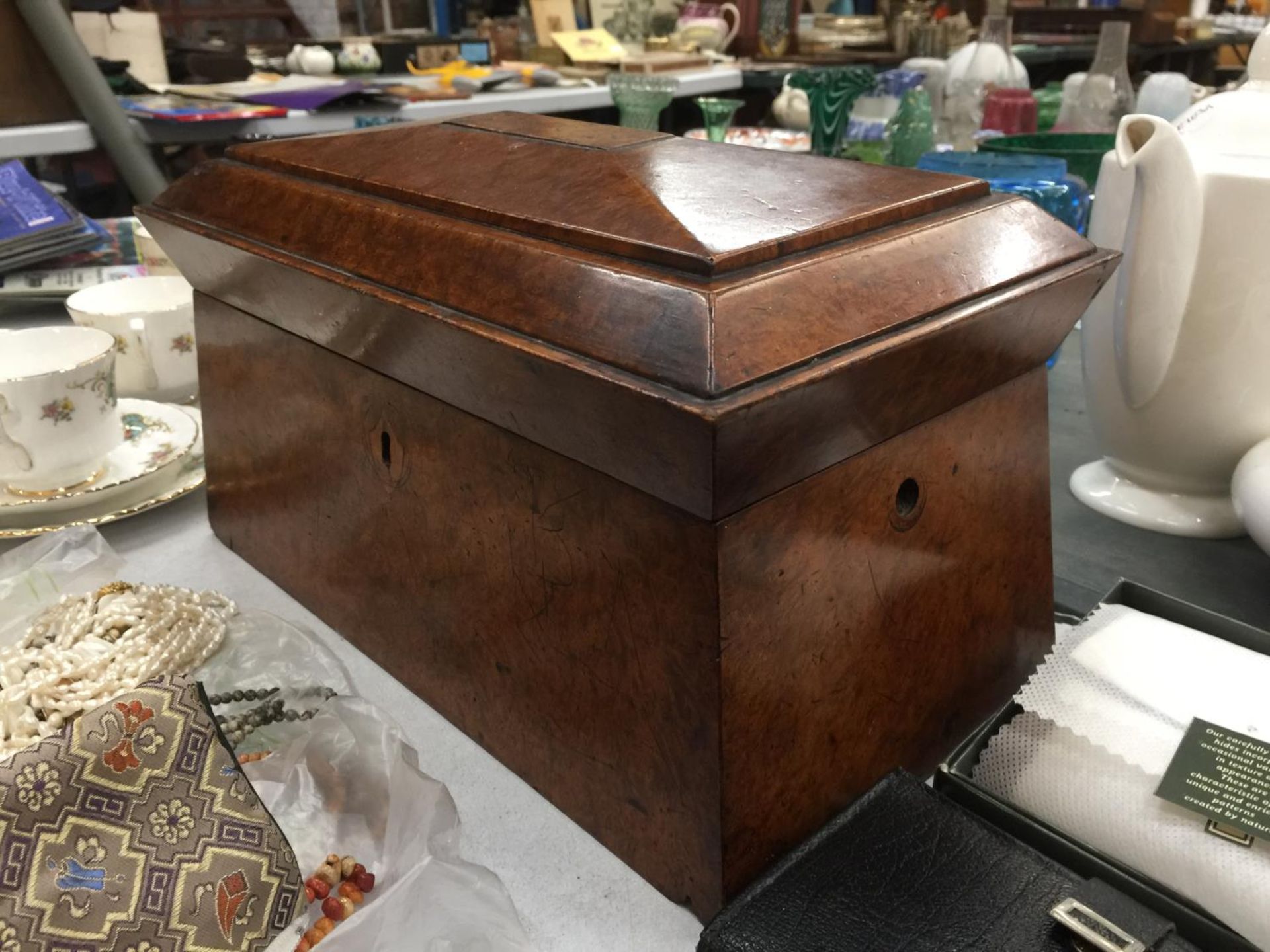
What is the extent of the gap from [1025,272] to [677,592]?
8.7 inches

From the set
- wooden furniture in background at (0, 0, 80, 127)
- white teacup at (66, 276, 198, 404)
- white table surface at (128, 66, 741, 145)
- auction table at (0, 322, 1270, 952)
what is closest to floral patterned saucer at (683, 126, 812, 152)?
white table surface at (128, 66, 741, 145)

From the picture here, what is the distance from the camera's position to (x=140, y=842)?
427 mm

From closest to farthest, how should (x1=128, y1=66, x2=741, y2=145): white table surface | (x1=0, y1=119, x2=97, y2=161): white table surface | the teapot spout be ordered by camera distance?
Answer: the teapot spout
(x1=0, y1=119, x2=97, y2=161): white table surface
(x1=128, y1=66, x2=741, y2=145): white table surface

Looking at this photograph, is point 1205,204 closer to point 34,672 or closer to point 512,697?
point 512,697

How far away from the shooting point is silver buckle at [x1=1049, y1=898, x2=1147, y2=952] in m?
0.37

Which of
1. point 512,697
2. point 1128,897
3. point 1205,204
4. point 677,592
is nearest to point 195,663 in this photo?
point 512,697

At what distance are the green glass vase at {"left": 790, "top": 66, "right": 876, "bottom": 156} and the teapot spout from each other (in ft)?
3.03

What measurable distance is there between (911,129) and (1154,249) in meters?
0.82

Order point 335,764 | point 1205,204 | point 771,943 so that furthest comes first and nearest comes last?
point 1205,204 → point 335,764 → point 771,943

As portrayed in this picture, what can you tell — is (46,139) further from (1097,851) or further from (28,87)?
(1097,851)

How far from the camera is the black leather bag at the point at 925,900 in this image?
0.39 metres

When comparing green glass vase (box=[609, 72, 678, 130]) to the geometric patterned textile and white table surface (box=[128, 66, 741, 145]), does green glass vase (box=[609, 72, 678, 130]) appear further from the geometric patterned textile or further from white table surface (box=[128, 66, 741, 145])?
the geometric patterned textile

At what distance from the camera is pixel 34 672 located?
21.8 inches

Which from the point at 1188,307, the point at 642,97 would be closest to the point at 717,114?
the point at 642,97
